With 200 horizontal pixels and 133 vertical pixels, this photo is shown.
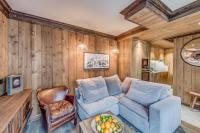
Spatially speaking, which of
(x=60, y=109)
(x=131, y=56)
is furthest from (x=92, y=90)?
(x=131, y=56)

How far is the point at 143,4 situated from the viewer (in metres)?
1.78

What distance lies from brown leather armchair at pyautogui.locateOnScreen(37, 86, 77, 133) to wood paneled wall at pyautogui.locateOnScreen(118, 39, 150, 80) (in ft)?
7.56

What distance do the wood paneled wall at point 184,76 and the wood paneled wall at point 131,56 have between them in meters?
1.08

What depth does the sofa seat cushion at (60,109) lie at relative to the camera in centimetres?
196

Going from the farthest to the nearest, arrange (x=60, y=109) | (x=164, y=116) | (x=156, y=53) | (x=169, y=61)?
1. (x=169, y=61)
2. (x=156, y=53)
3. (x=60, y=109)
4. (x=164, y=116)

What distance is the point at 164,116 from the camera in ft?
5.73

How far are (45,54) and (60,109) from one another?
1.44 metres

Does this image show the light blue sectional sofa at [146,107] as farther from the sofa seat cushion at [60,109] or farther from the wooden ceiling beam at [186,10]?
the wooden ceiling beam at [186,10]

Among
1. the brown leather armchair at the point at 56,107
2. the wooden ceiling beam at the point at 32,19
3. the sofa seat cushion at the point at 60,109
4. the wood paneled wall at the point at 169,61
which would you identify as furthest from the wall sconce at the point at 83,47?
the wood paneled wall at the point at 169,61

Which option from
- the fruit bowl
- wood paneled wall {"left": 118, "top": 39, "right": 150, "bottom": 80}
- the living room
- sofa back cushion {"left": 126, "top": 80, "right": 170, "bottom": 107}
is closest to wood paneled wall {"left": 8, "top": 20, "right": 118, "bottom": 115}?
the living room

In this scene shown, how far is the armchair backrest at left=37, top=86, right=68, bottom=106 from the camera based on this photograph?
2.23 metres

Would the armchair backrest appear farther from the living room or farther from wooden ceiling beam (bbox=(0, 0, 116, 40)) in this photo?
wooden ceiling beam (bbox=(0, 0, 116, 40))

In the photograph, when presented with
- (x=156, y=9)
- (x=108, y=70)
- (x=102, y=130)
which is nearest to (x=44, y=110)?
(x=102, y=130)

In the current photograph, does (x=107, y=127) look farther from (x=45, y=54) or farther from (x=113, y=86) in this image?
(x=45, y=54)
